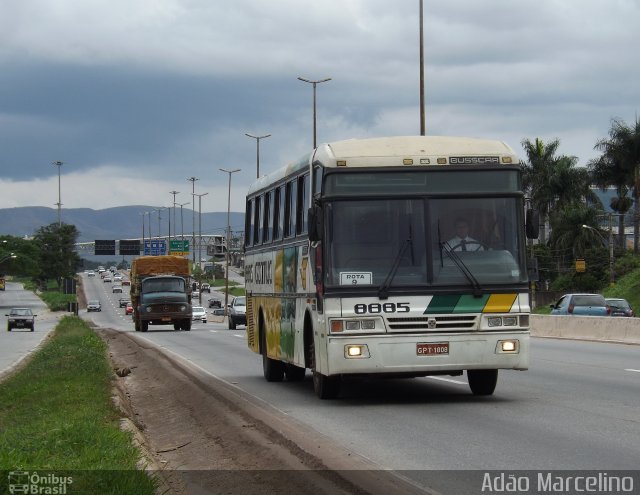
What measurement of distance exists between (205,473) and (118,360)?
78.4 feet

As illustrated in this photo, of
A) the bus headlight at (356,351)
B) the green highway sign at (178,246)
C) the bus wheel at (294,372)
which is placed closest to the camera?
the bus headlight at (356,351)

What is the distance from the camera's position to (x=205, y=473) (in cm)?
1145

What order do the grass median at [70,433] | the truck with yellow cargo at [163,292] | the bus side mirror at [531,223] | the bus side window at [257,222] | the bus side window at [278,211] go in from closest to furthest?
the grass median at [70,433] → the bus side mirror at [531,223] → the bus side window at [278,211] → the bus side window at [257,222] → the truck with yellow cargo at [163,292]

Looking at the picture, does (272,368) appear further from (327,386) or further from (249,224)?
(327,386)

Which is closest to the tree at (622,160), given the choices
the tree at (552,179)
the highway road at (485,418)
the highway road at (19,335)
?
the tree at (552,179)

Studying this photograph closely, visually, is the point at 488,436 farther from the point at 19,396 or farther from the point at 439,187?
the point at 19,396

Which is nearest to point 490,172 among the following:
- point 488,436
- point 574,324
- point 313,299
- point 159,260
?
point 313,299

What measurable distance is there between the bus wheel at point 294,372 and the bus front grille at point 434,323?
601 centimetres

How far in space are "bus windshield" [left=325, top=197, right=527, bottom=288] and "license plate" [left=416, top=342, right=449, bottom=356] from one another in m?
0.76

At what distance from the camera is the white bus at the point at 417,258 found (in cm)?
1588

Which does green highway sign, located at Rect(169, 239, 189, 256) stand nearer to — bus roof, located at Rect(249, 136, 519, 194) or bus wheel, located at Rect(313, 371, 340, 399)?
bus wheel, located at Rect(313, 371, 340, 399)

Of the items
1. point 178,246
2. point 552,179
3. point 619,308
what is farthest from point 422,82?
point 178,246

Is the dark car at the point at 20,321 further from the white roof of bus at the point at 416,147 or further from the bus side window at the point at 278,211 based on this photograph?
Result: the white roof of bus at the point at 416,147

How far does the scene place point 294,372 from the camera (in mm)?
21844
